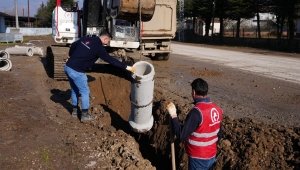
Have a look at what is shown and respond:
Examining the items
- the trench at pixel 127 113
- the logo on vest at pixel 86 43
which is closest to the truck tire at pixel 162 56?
the trench at pixel 127 113

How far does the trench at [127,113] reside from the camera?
6.77 meters

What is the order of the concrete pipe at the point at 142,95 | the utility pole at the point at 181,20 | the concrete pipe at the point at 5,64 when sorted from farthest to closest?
the utility pole at the point at 181,20 < the concrete pipe at the point at 5,64 < the concrete pipe at the point at 142,95

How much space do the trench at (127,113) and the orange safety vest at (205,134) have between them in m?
2.20

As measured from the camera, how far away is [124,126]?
25.5 ft

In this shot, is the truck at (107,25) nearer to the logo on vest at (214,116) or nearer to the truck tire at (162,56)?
the logo on vest at (214,116)

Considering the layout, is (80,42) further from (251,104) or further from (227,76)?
(227,76)

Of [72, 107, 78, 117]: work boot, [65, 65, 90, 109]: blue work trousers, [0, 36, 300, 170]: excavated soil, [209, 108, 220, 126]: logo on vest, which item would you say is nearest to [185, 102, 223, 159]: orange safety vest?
[209, 108, 220, 126]: logo on vest

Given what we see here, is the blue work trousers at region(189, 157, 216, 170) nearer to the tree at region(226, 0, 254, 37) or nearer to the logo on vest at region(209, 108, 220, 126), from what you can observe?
the logo on vest at region(209, 108, 220, 126)

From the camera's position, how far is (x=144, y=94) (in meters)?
5.86

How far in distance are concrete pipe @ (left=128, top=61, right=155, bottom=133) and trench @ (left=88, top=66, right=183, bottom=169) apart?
2.53 feet

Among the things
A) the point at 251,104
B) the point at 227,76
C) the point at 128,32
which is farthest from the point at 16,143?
the point at 227,76

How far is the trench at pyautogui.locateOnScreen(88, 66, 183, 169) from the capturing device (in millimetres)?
6768

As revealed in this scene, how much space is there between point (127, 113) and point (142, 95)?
8.76 ft

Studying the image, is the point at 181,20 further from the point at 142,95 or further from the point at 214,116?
the point at 214,116
